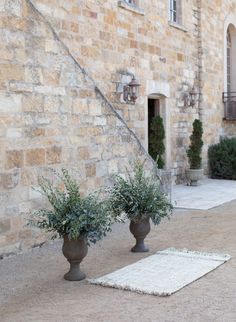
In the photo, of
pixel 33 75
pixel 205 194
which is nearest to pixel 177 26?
pixel 205 194

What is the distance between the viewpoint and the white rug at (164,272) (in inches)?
175

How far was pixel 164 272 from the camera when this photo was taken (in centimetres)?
488

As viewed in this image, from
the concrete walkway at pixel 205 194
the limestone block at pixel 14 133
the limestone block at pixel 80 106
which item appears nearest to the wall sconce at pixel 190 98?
the concrete walkway at pixel 205 194

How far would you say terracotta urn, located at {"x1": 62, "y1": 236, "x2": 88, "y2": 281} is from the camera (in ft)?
15.6

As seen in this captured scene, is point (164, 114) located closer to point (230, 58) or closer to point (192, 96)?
point (192, 96)

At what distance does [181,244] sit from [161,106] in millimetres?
5991

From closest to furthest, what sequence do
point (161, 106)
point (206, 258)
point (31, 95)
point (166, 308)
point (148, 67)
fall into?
1. point (166, 308)
2. point (206, 258)
3. point (31, 95)
4. point (148, 67)
5. point (161, 106)

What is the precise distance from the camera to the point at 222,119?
1464cm

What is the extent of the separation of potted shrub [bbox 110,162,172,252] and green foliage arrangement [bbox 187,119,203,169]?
6525 millimetres

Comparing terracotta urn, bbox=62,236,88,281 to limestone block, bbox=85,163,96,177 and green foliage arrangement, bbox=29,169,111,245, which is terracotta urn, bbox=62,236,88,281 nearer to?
green foliage arrangement, bbox=29,169,111,245

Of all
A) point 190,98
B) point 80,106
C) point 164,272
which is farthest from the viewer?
point 190,98

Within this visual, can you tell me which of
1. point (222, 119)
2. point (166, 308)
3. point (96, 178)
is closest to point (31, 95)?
point (96, 178)

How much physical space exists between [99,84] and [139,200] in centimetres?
411

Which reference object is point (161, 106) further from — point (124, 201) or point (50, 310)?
point (50, 310)
